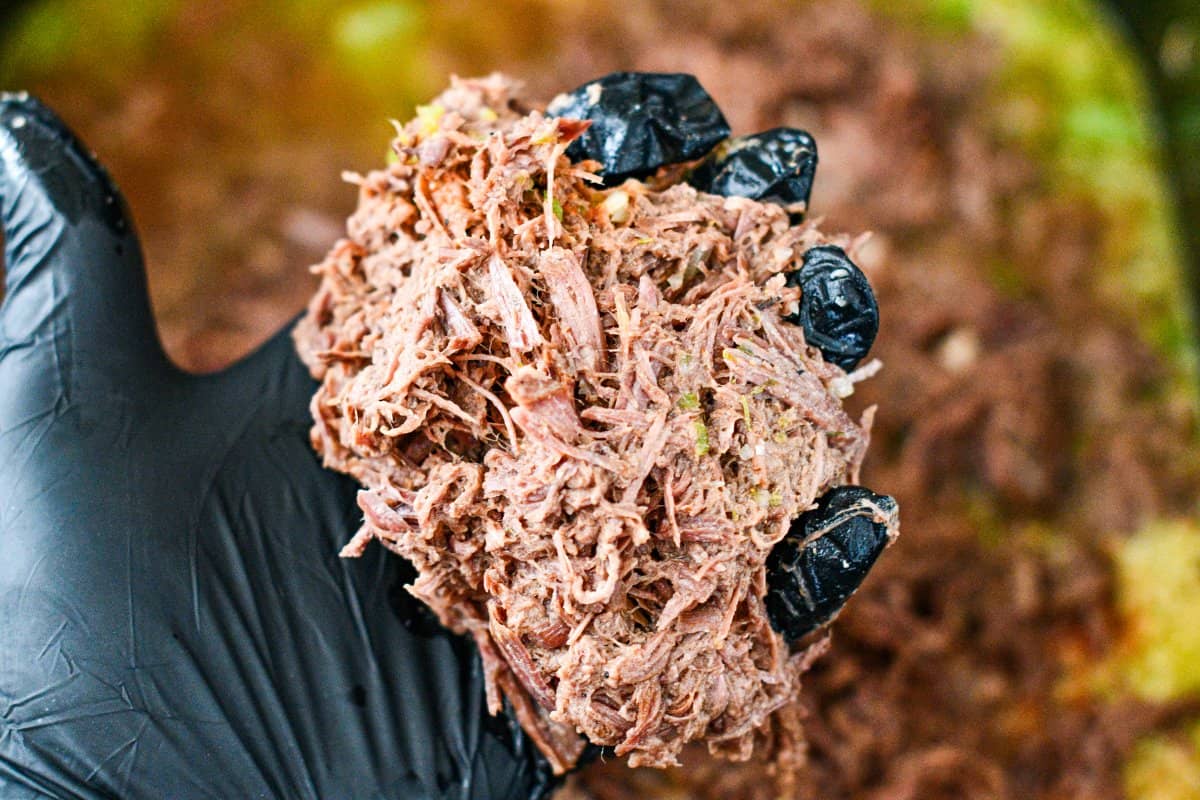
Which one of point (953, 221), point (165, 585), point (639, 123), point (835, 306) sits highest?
point (639, 123)

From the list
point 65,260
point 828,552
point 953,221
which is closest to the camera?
point 828,552

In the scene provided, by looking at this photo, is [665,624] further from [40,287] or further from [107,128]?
Answer: [107,128]

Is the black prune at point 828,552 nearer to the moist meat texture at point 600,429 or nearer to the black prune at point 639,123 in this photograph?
the moist meat texture at point 600,429

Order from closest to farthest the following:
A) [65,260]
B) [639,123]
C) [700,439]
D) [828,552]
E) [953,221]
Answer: [700,439] → [828,552] → [639,123] → [65,260] → [953,221]

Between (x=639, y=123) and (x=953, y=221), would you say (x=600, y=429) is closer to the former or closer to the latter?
(x=639, y=123)

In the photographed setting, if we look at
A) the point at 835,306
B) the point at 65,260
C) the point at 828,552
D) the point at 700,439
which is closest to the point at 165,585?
the point at 65,260

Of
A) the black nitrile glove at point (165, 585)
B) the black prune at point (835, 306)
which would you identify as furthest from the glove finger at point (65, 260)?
the black prune at point (835, 306)

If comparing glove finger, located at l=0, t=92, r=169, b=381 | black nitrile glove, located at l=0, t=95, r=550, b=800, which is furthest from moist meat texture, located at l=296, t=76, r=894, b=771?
glove finger, located at l=0, t=92, r=169, b=381

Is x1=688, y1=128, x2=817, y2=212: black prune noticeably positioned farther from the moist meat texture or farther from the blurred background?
the blurred background
